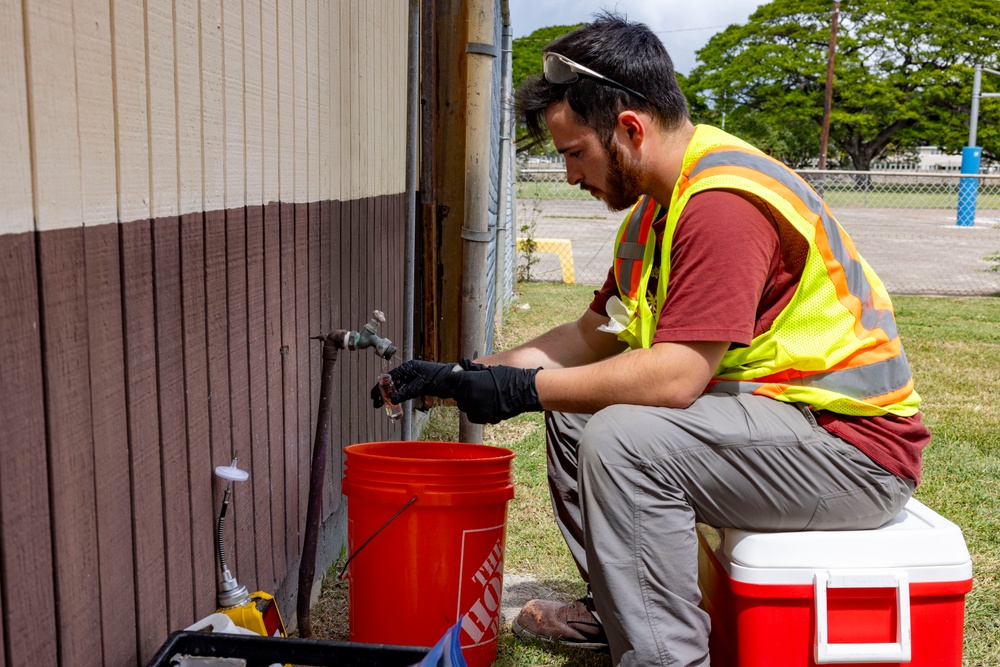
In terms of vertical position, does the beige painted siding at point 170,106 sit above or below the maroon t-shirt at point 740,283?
above

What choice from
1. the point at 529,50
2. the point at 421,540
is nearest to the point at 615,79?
the point at 421,540

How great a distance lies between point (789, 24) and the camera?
54.1m

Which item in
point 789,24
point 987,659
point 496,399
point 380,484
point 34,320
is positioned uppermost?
point 789,24

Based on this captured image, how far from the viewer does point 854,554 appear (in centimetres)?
221

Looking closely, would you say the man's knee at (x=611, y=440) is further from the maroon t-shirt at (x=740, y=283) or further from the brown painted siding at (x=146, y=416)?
the brown painted siding at (x=146, y=416)

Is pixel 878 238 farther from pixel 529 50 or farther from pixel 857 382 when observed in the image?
pixel 529 50

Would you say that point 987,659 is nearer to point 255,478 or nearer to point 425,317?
point 255,478

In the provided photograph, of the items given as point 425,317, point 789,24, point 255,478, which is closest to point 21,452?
point 255,478

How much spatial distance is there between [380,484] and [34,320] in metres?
1.18

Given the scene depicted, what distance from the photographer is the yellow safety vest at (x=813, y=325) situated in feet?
7.62

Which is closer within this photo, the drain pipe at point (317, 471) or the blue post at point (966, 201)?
the drain pipe at point (317, 471)

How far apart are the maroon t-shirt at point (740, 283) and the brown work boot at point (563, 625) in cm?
105

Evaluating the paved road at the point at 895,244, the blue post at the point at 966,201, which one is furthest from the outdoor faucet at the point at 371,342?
the blue post at the point at 966,201

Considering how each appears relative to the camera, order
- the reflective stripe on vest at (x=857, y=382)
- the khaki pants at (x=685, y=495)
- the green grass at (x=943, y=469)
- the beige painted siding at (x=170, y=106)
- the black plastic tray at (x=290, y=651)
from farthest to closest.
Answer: the green grass at (x=943, y=469) → the reflective stripe on vest at (x=857, y=382) → the khaki pants at (x=685, y=495) → the black plastic tray at (x=290, y=651) → the beige painted siding at (x=170, y=106)
